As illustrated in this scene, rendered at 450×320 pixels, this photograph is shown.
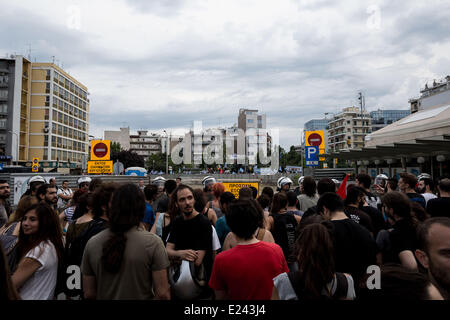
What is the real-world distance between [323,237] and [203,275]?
1454 mm

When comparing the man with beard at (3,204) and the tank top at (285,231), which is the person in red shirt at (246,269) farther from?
the man with beard at (3,204)

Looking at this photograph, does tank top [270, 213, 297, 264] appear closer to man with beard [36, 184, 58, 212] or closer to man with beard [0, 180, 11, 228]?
man with beard [36, 184, 58, 212]

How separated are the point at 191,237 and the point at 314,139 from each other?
12.8 metres

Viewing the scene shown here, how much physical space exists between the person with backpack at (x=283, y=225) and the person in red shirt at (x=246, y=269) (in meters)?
1.58

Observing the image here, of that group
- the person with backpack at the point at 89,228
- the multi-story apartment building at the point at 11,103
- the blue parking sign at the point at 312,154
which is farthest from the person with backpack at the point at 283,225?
the multi-story apartment building at the point at 11,103

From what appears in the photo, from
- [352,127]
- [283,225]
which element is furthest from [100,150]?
[352,127]

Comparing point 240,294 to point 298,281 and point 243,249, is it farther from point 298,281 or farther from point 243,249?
point 298,281

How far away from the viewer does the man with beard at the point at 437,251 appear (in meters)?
1.78

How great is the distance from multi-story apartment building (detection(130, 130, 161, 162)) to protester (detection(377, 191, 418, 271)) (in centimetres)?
13289

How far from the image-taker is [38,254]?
8.12 feet

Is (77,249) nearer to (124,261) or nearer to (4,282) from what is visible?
(124,261)

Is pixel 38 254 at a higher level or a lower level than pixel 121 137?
lower
